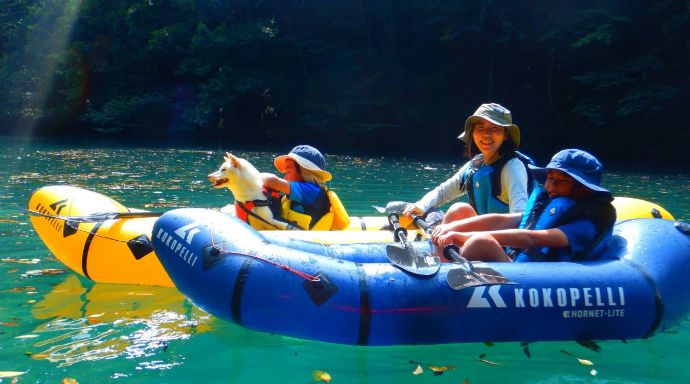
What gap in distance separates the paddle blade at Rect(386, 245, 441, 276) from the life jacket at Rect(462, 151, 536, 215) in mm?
1017

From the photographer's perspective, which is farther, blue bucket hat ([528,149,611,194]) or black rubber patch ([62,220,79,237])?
black rubber patch ([62,220,79,237])

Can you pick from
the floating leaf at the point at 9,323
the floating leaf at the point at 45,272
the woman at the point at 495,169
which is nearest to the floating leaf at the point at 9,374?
the floating leaf at the point at 9,323

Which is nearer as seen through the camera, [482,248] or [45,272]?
[482,248]

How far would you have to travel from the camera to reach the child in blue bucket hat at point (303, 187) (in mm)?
4680

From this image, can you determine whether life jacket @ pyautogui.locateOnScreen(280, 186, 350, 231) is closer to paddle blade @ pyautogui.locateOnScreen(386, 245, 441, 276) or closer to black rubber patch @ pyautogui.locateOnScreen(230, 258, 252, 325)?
paddle blade @ pyautogui.locateOnScreen(386, 245, 441, 276)

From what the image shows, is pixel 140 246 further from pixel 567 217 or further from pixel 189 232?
pixel 567 217

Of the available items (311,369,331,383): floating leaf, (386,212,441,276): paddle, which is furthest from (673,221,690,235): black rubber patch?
(311,369,331,383): floating leaf

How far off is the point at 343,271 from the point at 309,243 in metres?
0.73

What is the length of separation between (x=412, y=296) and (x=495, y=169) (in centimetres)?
143

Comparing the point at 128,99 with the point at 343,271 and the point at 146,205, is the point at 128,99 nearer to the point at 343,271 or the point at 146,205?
the point at 146,205

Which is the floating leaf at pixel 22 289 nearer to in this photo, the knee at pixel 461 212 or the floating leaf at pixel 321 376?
the floating leaf at pixel 321 376

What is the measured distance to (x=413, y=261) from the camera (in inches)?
126

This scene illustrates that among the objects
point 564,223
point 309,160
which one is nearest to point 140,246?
point 309,160

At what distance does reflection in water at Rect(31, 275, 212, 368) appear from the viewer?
3082 millimetres
